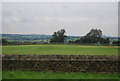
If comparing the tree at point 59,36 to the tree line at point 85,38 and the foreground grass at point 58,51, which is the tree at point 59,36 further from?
the foreground grass at point 58,51

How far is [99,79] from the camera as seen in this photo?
680cm

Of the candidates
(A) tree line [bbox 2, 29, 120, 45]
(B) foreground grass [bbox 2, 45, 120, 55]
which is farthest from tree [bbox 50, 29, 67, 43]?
(B) foreground grass [bbox 2, 45, 120, 55]

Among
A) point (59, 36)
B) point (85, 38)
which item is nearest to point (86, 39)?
point (85, 38)

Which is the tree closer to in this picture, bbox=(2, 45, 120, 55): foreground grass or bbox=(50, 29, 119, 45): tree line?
bbox=(50, 29, 119, 45): tree line

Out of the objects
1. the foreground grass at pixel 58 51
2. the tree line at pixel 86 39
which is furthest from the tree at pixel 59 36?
the foreground grass at pixel 58 51

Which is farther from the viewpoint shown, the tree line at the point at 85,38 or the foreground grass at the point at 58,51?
the tree line at the point at 85,38

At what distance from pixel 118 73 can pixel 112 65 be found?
47 centimetres

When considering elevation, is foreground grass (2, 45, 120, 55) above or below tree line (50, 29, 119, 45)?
below

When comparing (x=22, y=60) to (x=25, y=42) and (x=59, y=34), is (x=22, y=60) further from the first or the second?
(x=59, y=34)

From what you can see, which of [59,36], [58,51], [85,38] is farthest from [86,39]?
Result: [58,51]

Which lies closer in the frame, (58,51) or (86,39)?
(58,51)

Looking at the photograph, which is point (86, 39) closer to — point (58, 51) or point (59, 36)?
point (59, 36)

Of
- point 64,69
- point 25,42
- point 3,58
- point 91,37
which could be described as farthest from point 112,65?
point 91,37

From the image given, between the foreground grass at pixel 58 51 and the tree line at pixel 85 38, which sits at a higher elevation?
the tree line at pixel 85 38
